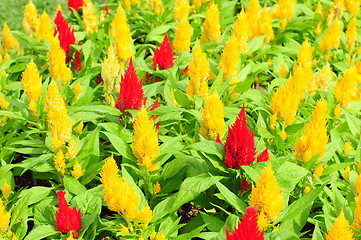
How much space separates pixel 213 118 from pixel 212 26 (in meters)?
1.91

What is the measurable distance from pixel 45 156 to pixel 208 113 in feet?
3.68

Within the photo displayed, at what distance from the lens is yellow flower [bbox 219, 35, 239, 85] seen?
3789 mm

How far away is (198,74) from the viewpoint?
3.56 metres

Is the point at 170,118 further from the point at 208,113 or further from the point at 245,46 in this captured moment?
the point at 245,46

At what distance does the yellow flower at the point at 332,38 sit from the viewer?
4.68 m

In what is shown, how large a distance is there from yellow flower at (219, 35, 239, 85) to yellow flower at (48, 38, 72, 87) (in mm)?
1265

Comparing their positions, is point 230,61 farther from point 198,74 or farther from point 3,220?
point 3,220

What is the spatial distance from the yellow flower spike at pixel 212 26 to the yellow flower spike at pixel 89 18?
1.23 m

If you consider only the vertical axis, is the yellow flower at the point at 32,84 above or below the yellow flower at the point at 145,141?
above

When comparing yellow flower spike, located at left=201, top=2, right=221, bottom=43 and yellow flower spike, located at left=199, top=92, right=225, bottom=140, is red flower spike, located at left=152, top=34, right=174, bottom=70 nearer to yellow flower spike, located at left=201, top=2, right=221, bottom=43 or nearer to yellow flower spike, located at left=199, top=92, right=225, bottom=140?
yellow flower spike, located at left=201, top=2, right=221, bottom=43

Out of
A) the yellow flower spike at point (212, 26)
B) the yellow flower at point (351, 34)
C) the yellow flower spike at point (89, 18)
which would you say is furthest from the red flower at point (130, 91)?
the yellow flower at point (351, 34)

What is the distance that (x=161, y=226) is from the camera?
2.81m

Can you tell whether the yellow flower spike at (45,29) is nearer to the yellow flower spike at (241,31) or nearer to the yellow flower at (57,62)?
the yellow flower at (57,62)

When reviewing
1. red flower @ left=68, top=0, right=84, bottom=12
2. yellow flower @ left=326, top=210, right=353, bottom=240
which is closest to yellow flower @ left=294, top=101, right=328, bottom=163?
yellow flower @ left=326, top=210, right=353, bottom=240
